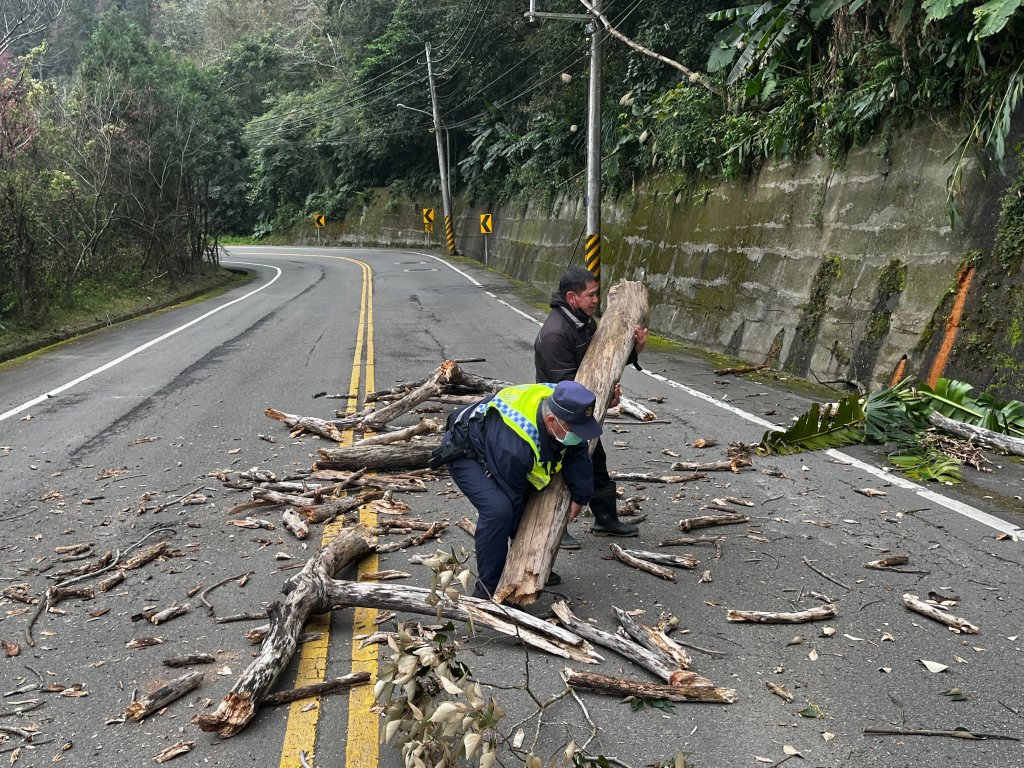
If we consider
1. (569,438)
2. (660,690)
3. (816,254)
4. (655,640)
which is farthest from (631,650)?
(816,254)

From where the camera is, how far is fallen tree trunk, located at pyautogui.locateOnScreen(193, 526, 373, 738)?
3.79 meters

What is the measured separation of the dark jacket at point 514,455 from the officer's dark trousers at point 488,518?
62 millimetres

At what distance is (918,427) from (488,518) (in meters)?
5.50

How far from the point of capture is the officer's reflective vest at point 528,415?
15.0ft

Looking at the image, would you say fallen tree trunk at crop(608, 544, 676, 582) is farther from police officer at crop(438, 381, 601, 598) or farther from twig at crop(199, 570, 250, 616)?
twig at crop(199, 570, 250, 616)

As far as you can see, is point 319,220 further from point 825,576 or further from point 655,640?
point 655,640

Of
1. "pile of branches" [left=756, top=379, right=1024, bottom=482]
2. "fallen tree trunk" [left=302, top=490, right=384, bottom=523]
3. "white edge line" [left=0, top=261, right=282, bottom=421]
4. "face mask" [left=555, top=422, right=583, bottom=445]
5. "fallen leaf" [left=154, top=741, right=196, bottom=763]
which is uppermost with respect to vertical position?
"face mask" [left=555, top=422, right=583, bottom=445]

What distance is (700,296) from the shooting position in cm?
1658

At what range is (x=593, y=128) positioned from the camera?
61.5ft

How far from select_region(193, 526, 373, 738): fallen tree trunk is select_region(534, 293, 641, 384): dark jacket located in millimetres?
1833

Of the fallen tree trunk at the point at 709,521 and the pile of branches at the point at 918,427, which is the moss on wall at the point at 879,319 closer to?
the pile of branches at the point at 918,427

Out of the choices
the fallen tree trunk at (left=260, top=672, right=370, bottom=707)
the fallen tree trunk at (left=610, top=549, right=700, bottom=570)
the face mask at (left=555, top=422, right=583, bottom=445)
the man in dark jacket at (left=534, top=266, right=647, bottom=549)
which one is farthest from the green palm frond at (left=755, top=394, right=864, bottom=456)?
the fallen tree trunk at (left=260, top=672, right=370, bottom=707)

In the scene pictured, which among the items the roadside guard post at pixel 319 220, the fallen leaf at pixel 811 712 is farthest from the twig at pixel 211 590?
the roadside guard post at pixel 319 220

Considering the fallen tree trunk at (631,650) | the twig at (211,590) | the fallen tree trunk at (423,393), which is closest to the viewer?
the fallen tree trunk at (631,650)
